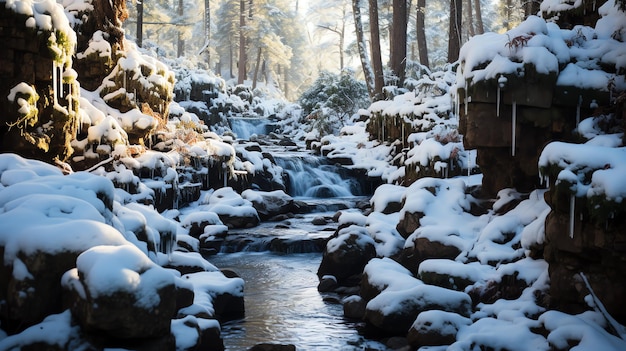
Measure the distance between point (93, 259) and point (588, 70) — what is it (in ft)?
25.6

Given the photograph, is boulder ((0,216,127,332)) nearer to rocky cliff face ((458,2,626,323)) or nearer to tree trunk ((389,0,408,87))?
rocky cliff face ((458,2,626,323))

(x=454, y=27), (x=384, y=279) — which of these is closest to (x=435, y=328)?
(x=384, y=279)

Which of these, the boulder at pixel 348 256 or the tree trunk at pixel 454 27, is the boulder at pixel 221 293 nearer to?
the boulder at pixel 348 256

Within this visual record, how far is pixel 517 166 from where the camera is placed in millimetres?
10258

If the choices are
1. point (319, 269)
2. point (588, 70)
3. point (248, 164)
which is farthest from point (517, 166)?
point (248, 164)

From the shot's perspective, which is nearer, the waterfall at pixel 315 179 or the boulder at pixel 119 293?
the boulder at pixel 119 293

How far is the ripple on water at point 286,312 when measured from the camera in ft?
27.4

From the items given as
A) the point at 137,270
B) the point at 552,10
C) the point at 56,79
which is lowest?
the point at 137,270

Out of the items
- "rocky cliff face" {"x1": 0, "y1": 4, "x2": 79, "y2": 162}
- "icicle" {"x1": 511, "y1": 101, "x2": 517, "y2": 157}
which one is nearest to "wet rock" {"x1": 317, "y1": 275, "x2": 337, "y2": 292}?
"icicle" {"x1": 511, "y1": 101, "x2": 517, "y2": 157}

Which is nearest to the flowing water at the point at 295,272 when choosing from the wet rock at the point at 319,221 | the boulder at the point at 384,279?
the wet rock at the point at 319,221

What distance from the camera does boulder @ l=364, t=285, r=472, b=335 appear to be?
26.8 ft

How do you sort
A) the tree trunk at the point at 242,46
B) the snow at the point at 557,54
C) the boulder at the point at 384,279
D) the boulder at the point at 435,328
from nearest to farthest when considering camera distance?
the boulder at the point at 435,328 < the boulder at the point at 384,279 < the snow at the point at 557,54 < the tree trunk at the point at 242,46

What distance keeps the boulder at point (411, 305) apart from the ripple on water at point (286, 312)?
0.36 m

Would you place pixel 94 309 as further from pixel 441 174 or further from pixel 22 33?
pixel 441 174
